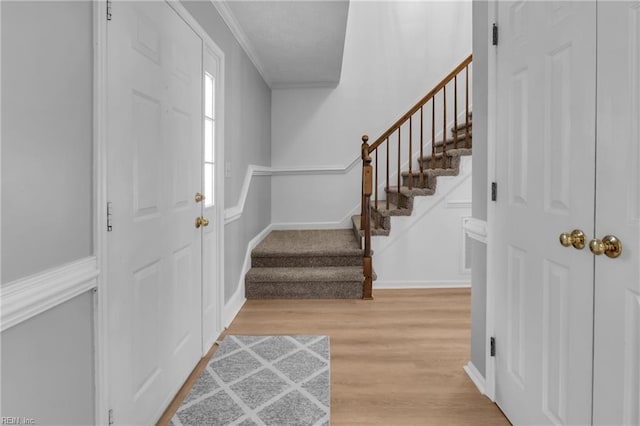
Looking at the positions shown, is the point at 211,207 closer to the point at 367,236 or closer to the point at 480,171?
the point at 367,236

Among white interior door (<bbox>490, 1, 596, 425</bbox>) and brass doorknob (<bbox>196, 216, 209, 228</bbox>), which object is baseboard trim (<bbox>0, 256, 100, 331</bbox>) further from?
white interior door (<bbox>490, 1, 596, 425</bbox>)

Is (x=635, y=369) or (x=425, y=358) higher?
(x=635, y=369)

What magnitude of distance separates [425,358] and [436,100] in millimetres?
3762

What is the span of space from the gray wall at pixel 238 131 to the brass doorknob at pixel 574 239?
86.2 inches

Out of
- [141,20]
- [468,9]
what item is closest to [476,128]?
[141,20]

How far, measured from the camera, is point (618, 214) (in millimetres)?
1104

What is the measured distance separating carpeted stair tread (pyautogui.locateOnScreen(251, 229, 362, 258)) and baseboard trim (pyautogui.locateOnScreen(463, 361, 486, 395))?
1.88m

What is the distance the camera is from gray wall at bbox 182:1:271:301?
9.65 ft

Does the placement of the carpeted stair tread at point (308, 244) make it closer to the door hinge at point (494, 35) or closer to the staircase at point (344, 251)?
the staircase at point (344, 251)

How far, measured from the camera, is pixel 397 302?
12.1 ft

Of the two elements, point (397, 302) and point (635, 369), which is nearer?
point (635, 369)

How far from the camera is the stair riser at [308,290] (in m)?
3.79

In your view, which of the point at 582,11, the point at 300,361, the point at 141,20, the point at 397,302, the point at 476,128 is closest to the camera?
the point at 582,11

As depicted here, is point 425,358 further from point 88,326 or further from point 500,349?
point 88,326
